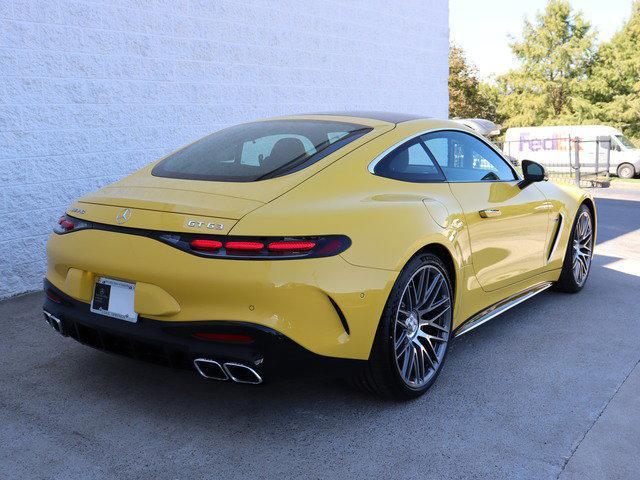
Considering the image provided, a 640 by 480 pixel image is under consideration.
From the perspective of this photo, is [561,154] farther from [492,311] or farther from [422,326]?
[422,326]

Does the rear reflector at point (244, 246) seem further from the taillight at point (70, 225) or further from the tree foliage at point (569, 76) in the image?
the tree foliage at point (569, 76)

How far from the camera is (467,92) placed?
1797 inches

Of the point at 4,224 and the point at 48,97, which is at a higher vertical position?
the point at 48,97

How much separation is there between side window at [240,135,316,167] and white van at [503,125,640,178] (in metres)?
19.8

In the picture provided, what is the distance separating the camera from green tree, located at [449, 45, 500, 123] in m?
44.8

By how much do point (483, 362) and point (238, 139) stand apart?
197cm

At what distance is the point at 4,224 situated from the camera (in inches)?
214

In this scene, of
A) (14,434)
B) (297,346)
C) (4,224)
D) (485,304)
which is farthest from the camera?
(4,224)

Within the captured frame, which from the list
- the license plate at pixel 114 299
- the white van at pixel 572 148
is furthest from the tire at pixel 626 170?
the license plate at pixel 114 299

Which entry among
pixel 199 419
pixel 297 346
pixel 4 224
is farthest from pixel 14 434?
pixel 4 224

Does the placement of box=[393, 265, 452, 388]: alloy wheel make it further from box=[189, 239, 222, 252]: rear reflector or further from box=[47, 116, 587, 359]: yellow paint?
box=[189, 239, 222, 252]: rear reflector

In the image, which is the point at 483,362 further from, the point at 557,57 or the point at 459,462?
the point at 557,57

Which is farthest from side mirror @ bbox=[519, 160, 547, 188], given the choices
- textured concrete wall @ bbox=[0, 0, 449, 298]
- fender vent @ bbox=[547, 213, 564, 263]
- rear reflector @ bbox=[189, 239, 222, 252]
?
textured concrete wall @ bbox=[0, 0, 449, 298]

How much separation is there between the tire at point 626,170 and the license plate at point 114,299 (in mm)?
23231
